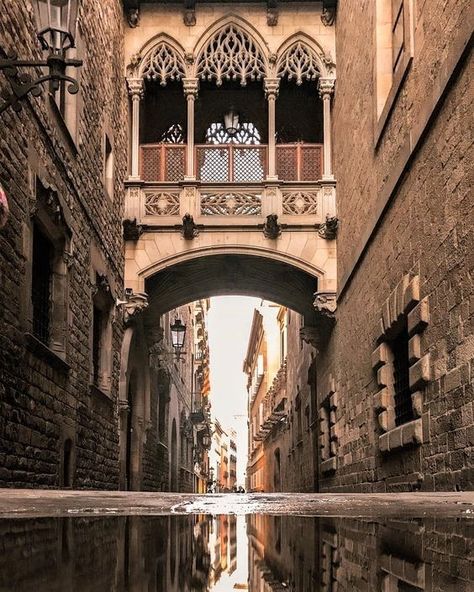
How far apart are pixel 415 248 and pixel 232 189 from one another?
754 cm

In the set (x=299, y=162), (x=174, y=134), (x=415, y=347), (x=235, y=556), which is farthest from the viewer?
(x=174, y=134)

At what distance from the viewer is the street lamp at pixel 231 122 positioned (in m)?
18.9

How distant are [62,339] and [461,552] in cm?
879

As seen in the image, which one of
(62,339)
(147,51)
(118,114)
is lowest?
(62,339)

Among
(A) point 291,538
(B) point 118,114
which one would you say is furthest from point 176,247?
(A) point 291,538

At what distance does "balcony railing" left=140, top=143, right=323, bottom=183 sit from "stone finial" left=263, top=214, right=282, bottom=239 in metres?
0.97

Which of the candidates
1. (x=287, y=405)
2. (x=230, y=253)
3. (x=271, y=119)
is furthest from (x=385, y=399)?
(x=287, y=405)

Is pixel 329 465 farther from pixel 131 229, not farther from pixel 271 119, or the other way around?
pixel 271 119

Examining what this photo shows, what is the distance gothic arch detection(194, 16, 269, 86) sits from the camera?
55.4 ft

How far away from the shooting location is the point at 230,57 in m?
17.0

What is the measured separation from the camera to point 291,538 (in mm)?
3176

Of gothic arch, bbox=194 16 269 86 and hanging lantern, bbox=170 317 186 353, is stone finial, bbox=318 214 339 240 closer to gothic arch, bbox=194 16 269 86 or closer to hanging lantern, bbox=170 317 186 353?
gothic arch, bbox=194 16 269 86

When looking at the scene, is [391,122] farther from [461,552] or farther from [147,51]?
[461,552]

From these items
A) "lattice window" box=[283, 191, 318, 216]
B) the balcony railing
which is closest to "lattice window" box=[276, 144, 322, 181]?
the balcony railing
